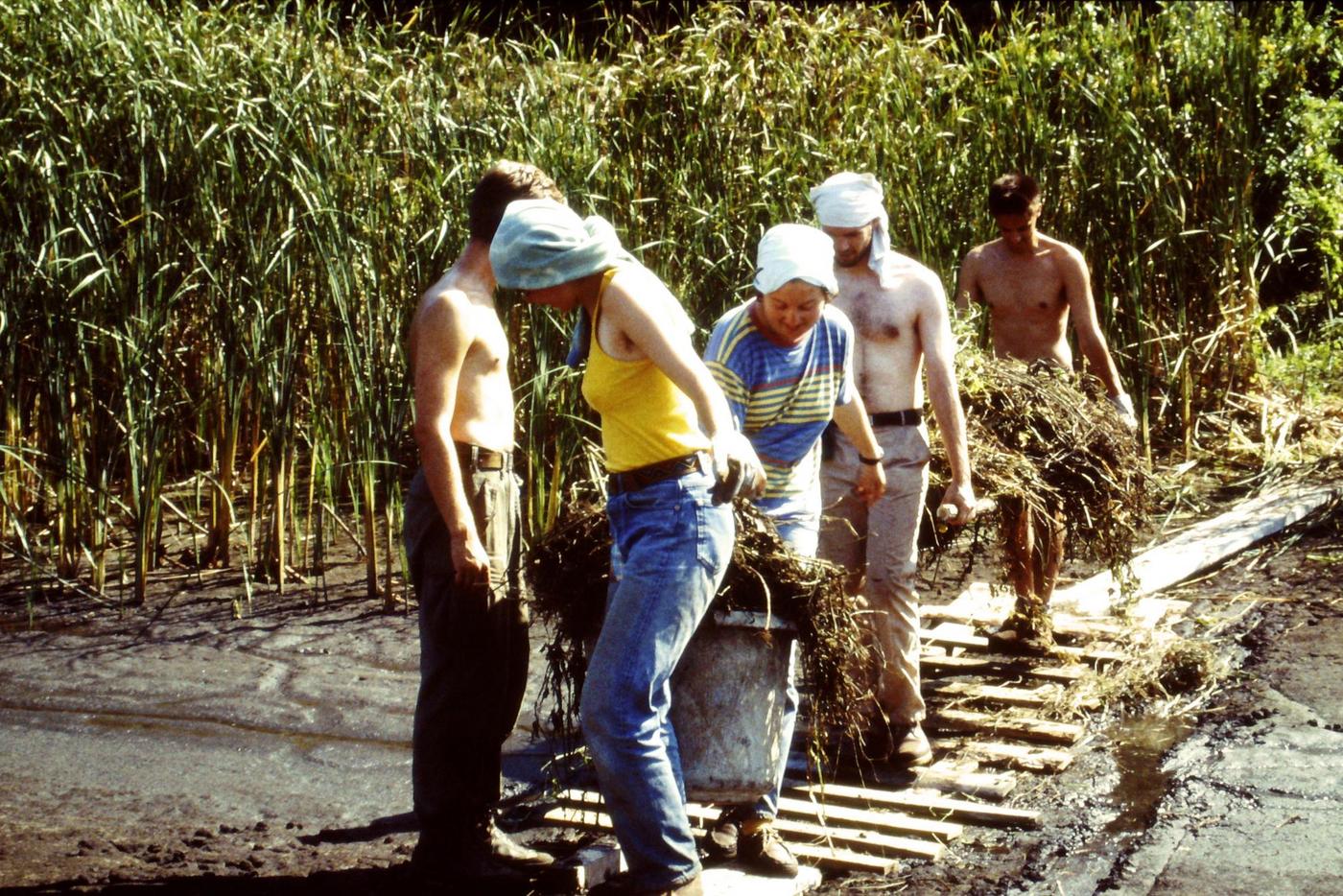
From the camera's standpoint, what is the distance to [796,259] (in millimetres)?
4258

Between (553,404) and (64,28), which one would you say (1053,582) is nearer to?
(553,404)

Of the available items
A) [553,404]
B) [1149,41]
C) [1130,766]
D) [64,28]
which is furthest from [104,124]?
[1149,41]

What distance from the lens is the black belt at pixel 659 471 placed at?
3891 mm

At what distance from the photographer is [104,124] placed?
297 inches

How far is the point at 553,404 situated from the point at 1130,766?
9.95 ft

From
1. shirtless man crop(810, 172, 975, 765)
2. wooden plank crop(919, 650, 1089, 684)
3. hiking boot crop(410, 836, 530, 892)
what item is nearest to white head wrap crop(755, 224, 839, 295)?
shirtless man crop(810, 172, 975, 765)

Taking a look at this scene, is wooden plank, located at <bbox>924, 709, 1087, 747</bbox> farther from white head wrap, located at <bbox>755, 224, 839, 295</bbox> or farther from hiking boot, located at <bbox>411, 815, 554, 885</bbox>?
white head wrap, located at <bbox>755, 224, 839, 295</bbox>

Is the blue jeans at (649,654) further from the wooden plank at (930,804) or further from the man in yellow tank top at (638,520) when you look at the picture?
the wooden plank at (930,804)

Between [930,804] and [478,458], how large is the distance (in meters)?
1.72

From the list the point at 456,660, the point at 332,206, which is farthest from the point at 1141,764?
the point at 332,206

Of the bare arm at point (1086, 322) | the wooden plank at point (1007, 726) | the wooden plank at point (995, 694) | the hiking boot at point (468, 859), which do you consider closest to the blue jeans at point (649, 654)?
the hiking boot at point (468, 859)

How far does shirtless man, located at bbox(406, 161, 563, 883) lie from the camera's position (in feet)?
14.1

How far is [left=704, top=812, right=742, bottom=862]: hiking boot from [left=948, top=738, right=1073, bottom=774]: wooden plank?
4.07ft

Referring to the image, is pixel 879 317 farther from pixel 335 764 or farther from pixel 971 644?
pixel 335 764
